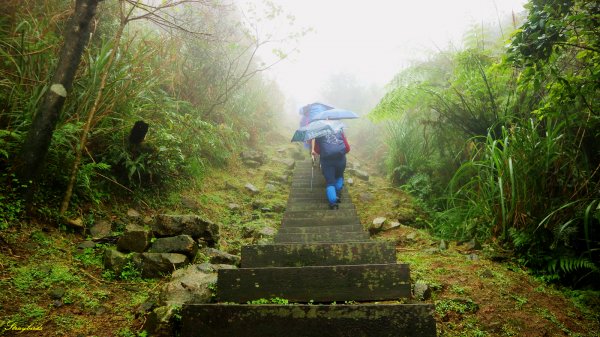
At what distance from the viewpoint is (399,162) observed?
6758mm

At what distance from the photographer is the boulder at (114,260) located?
270 centimetres

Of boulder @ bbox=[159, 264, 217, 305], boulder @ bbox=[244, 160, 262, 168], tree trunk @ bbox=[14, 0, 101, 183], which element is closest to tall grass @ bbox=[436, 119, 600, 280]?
boulder @ bbox=[159, 264, 217, 305]

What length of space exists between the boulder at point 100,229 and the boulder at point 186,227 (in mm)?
477

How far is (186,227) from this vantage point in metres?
3.33

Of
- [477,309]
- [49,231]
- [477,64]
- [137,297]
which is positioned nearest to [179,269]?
[137,297]

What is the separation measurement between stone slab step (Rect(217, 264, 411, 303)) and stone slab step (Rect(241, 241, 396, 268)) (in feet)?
1.54

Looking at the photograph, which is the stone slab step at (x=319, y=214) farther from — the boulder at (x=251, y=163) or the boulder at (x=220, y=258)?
the boulder at (x=251, y=163)

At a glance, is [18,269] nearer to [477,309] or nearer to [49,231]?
[49,231]

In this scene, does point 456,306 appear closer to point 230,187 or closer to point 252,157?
point 230,187

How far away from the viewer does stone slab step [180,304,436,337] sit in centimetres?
197

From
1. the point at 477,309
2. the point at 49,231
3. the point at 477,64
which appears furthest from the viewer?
the point at 477,64

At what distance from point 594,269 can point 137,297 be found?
3586mm

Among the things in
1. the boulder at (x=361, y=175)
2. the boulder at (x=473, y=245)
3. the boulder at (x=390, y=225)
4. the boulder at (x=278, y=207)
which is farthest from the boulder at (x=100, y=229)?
the boulder at (x=361, y=175)

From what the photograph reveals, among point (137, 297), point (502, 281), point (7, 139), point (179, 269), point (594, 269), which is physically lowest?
point (137, 297)
